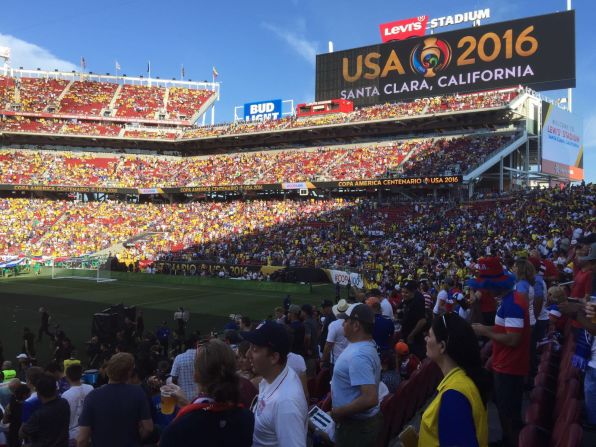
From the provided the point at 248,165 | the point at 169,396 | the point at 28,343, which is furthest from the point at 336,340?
the point at 248,165

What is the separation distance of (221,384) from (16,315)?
2386cm

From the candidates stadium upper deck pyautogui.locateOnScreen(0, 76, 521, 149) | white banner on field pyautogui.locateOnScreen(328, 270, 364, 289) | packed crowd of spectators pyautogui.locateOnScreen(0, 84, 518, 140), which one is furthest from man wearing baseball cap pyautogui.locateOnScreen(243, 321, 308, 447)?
stadium upper deck pyautogui.locateOnScreen(0, 76, 521, 149)

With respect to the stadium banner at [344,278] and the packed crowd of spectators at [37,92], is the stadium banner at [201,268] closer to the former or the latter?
the stadium banner at [344,278]


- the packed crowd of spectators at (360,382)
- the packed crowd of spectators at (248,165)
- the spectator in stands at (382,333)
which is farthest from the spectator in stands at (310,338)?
the packed crowd of spectators at (248,165)

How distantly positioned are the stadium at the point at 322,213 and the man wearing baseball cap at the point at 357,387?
33 millimetres

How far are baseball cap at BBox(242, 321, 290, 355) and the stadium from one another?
0.05 m

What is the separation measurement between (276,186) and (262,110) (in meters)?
17.5

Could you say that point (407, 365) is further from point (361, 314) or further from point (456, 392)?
point (456, 392)

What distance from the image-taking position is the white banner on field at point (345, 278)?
2920 cm

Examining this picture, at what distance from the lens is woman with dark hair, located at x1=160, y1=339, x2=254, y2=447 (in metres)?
2.73

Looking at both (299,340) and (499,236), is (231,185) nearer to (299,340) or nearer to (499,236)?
(499,236)

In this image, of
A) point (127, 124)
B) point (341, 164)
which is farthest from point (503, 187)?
point (127, 124)

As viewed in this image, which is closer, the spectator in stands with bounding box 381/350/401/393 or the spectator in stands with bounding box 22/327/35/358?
the spectator in stands with bounding box 381/350/401/393

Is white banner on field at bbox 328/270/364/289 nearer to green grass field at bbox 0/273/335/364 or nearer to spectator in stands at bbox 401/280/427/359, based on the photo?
green grass field at bbox 0/273/335/364
